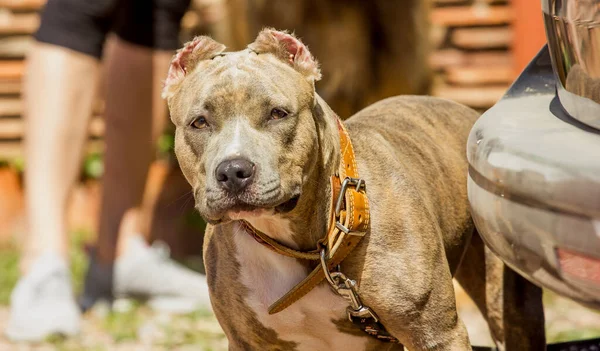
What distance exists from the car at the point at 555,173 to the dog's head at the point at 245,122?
0.49 m

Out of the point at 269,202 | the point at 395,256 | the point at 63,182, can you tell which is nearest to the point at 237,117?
the point at 269,202

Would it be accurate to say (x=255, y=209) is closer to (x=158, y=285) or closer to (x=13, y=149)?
(x=158, y=285)

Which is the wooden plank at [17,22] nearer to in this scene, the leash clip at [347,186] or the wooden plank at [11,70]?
the wooden plank at [11,70]

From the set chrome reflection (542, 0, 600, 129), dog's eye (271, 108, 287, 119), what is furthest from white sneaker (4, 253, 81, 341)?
chrome reflection (542, 0, 600, 129)

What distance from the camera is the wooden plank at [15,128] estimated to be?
5812mm

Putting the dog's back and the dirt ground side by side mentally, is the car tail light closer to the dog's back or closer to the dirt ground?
the dog's back

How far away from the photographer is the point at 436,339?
2.44 metres

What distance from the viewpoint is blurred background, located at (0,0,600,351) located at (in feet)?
14.0

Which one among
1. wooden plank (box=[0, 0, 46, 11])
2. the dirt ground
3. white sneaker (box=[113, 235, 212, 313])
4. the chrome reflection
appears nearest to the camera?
the chrome reflection

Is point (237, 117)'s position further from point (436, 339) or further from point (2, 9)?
point (2, 9)

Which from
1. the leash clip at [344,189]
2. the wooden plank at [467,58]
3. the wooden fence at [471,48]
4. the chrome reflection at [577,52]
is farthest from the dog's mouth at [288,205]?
the wooden plank at [467,58]

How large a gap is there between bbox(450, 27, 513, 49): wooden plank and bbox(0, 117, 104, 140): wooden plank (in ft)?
7.00

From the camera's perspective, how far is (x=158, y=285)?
4652mm

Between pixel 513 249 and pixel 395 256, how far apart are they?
693 mm
